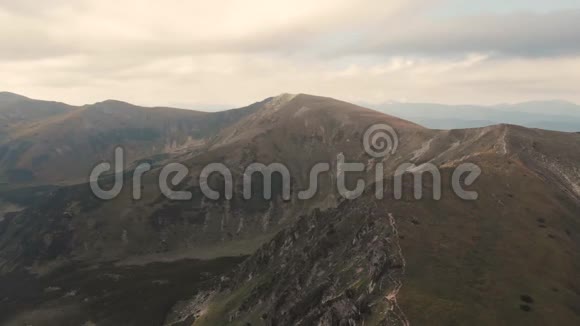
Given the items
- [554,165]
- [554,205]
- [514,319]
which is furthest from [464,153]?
[514,319]

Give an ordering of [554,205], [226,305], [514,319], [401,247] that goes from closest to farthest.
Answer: [514,319]
[401,247]
[554,205]
[226,305]

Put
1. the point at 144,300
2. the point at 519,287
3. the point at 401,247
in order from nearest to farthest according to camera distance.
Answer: the point at 519,287 < the point at 401,247 < the point at 144,300

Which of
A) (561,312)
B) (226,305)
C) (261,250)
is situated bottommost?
(226,305)

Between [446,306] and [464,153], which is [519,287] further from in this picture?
[464,153]

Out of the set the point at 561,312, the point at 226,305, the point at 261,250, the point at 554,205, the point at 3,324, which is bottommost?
the point at 3,324

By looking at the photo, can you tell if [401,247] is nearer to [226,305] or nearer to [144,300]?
[226,305]

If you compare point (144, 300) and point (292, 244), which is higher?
point (292, 244)

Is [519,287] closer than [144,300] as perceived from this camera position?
Yes

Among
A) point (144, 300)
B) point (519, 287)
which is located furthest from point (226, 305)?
point (519, 287)

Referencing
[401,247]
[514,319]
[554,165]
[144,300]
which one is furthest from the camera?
[144,300]
